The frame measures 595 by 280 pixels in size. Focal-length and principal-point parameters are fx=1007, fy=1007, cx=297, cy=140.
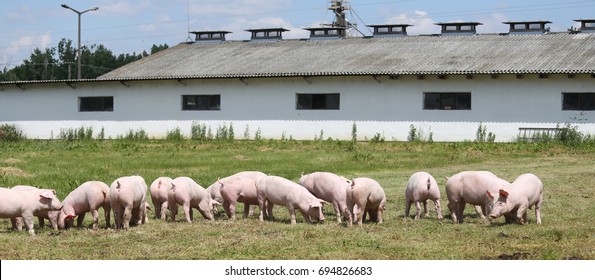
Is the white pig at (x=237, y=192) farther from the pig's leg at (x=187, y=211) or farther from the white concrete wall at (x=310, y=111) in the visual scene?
the white concrete wall at (x=310, y=111)

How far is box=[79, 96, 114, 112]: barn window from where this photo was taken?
42.3 meters

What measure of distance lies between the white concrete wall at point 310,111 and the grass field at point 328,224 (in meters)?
5.09

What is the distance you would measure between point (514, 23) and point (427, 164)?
18823 millimetres

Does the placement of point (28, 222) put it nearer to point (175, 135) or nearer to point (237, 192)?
point (237, 192)

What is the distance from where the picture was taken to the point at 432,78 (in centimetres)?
3647

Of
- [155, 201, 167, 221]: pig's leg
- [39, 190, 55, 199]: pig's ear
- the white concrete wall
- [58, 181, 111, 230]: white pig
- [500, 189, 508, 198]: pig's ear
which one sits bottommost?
[155, 201, 167, 221]: pig's leg

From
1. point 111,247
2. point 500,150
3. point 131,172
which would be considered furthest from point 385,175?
point 111,247

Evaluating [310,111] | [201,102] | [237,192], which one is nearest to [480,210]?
[237,192]

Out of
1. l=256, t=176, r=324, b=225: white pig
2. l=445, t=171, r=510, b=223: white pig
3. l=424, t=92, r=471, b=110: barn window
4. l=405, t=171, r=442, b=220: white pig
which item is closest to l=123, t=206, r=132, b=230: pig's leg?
l=256, t=176, r=324, b=225: white pig

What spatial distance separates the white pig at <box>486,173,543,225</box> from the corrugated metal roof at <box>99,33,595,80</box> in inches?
807

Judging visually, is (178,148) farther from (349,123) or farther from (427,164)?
(427,164)

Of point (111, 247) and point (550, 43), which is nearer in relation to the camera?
point (111, 247)

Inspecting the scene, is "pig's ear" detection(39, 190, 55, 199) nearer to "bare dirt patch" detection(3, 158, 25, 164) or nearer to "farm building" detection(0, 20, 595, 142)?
"bare dirt patch" detection(3, 158, 25, 164)

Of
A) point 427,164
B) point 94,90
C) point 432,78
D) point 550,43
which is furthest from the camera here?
point 94,90
